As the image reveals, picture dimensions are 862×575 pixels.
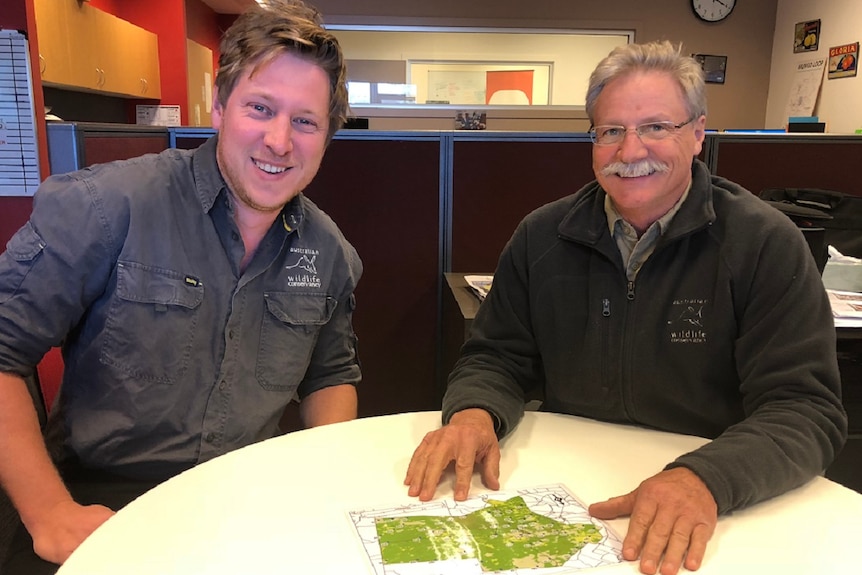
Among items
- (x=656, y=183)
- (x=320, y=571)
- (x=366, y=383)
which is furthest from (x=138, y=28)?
(x=320, y=571)

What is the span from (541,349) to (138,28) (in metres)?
5.62

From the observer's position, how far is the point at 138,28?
19.1 feet

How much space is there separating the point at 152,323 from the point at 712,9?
6.45 metres

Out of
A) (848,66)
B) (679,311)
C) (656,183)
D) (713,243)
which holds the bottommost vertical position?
(679,311)

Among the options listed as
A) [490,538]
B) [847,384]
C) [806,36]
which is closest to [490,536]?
[490,538]

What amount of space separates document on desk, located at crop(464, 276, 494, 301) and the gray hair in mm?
970

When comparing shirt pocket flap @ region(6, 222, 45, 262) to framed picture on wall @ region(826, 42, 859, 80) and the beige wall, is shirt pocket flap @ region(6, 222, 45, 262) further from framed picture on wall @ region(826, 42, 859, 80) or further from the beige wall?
the beige wall

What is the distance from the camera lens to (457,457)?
3.44 feet

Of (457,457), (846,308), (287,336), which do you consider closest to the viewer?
(457,457)

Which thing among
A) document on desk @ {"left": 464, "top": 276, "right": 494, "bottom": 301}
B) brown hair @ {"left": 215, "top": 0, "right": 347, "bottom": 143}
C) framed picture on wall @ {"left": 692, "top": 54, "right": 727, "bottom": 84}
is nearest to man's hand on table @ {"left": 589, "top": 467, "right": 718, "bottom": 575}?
brown hair @ {"left": 215, "top": 0, "right": 347, "bottom": 143}

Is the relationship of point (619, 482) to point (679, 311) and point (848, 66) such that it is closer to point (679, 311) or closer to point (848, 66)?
point (679, 311)

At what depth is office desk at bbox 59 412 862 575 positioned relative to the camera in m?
0.83

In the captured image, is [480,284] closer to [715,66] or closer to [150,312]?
[150,312]

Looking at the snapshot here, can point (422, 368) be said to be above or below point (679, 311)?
below
